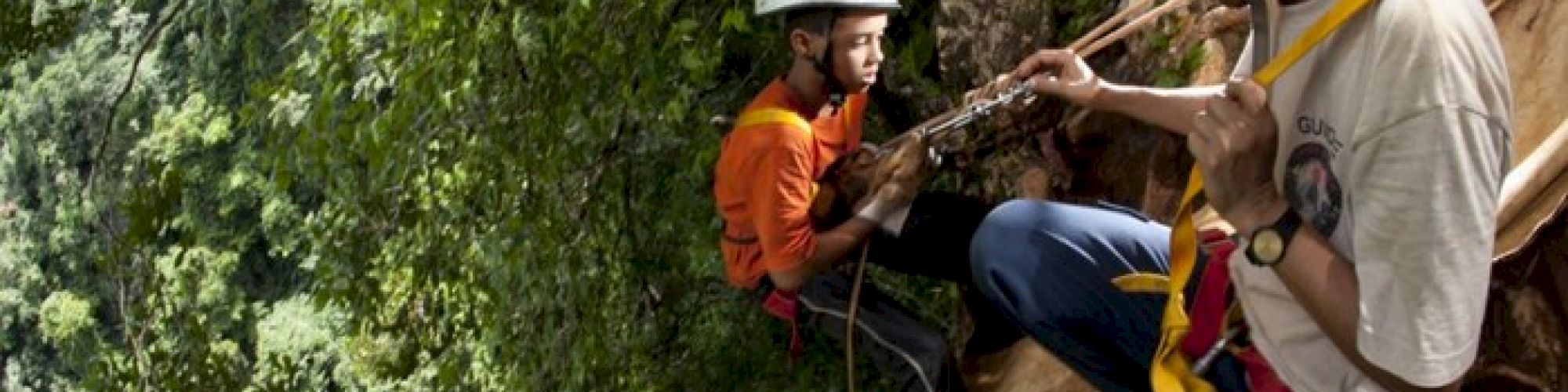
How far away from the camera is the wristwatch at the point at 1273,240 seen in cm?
200

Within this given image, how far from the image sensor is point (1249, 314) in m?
2.25

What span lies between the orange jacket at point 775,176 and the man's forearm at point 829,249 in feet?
0.05

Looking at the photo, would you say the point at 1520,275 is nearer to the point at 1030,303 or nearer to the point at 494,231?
the point at 1030,303

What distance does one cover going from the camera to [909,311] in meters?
3.80

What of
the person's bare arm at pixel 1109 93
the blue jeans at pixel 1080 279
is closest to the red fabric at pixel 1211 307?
the blue jeans at pixel 1080 279

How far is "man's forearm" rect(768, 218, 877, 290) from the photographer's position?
11.5 ft

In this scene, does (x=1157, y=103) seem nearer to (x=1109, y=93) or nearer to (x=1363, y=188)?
(x=1109, y=93)

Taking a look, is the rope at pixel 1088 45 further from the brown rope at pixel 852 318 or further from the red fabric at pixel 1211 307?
the red fabric at pixel 1211 307

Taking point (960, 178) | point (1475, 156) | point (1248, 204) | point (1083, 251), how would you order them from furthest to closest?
point (960, 178) → point (1083, 251) → point (1248, 204) → point (1475, 156)

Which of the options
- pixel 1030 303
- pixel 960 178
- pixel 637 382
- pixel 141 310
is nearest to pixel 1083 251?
pixel 1030 303

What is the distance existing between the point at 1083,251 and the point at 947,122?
3.06ft

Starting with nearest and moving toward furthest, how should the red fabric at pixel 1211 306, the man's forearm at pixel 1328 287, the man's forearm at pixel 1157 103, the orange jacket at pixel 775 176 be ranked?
the man's forearm at pixel 1328 287 → the red fabric at pixel 1211 306 → the man's forearm at pixel 1157 103 → the orange jacket at pixel 775 176

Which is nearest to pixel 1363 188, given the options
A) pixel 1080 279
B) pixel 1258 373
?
pixel 1258 373

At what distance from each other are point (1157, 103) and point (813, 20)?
1.01 meters
